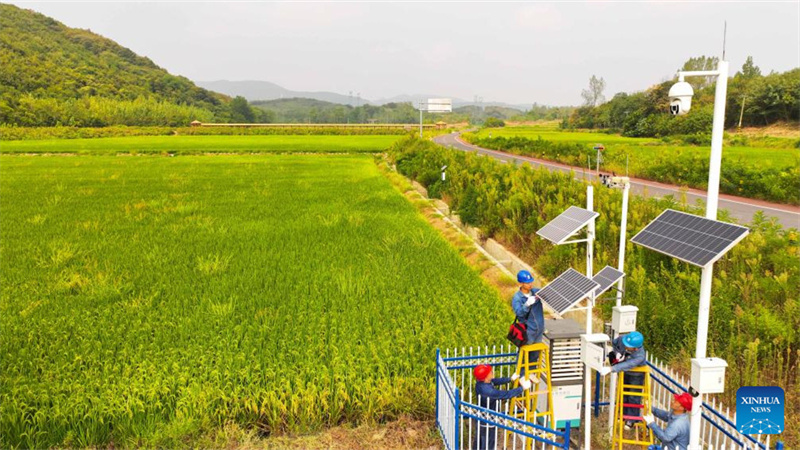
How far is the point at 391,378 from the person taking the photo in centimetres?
548

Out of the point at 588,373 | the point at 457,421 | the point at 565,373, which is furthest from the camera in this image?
the point at 565,373

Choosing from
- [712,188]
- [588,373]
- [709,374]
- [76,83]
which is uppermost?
[76,83]

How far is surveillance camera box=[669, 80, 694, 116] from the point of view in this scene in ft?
11.6

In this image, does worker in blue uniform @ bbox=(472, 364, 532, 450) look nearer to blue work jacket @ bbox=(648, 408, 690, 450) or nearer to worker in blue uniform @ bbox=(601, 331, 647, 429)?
worker in blue uniform @ bbox=(601, 331, 647, 429)

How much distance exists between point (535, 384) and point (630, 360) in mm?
984

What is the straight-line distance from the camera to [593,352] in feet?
13.3

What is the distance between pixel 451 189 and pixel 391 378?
41.2ft

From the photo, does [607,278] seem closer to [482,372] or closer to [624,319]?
[624,319]

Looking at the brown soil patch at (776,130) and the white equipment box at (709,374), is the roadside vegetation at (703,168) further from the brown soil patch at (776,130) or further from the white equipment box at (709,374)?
the brown soil patch at (776,130)

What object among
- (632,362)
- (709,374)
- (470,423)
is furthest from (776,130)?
(470,423)

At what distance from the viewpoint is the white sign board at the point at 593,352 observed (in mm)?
3959

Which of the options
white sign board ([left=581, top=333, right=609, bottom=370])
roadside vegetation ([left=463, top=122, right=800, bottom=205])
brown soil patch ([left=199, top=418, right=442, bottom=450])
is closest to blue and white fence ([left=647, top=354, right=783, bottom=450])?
white sign board ([left=581, top=333, right=609, bottom=370])

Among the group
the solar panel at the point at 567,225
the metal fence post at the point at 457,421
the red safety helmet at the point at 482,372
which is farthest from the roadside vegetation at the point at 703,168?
the metal fence post at the point at 457,421

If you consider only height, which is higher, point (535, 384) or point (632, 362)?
point (632, 362)
